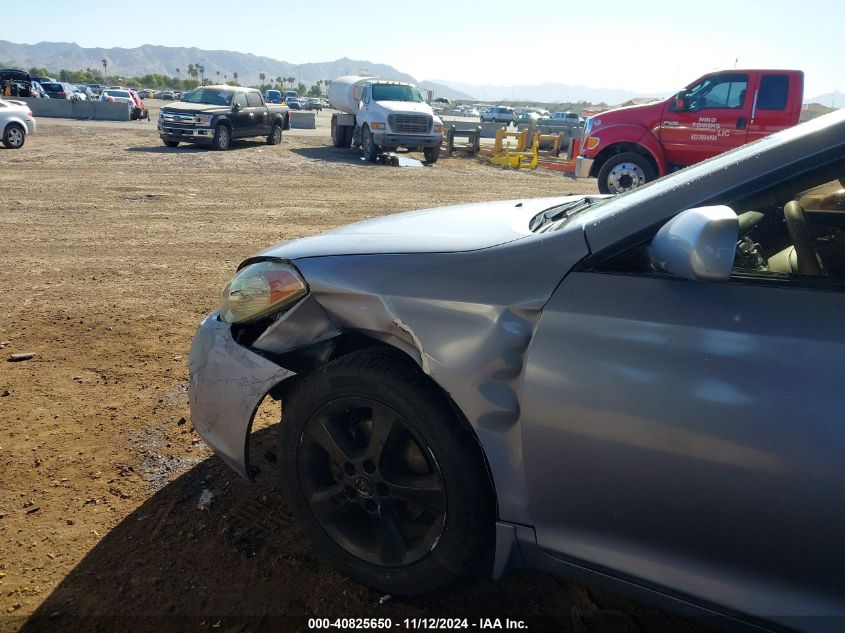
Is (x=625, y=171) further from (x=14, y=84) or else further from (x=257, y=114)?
(x=14, y=84)

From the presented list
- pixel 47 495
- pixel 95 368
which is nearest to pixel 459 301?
pixel 47 495

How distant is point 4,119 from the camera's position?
16188 millimetres

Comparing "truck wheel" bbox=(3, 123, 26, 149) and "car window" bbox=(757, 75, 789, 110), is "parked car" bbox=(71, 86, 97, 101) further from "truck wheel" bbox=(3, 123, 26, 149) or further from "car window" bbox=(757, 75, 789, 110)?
"car window" bbox=(757, 75, 789, 110)

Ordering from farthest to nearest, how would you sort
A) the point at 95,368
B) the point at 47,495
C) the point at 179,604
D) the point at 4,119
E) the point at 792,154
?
the point at 4,119
the point at 95,368
the point at 47,495
the point at 179,604
the point at 792,154

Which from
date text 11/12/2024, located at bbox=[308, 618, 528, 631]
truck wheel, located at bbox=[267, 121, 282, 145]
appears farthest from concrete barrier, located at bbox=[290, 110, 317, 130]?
date text 11/12/2024, located at bbox=[308, 618, 528, 631]

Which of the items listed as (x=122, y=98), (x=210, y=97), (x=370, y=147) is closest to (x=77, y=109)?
(x=122, y=98)

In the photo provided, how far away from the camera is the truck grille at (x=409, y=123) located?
18406 mm

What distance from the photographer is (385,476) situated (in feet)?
7.14

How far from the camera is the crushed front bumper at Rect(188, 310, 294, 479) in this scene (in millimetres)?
2393

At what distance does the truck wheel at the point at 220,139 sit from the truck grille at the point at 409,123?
4813mm

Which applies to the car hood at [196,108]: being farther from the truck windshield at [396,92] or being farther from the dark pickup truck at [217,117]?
the truck windshield at [396,92]

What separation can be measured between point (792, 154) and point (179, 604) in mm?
2374

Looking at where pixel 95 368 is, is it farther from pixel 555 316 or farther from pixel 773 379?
pixel 773 379

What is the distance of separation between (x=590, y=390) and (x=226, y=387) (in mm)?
1380
